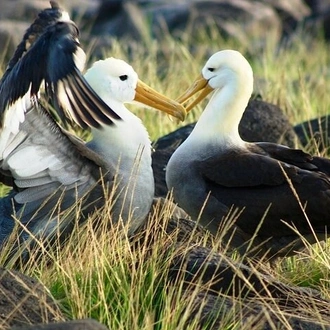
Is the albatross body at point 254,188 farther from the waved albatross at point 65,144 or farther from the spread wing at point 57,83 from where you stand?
the spread wing at point 57,83

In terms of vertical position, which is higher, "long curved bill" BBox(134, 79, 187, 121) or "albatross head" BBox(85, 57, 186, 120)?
"albatross head" BBox(85, 57, 186, 120)

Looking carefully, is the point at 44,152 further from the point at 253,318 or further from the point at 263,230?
the point at 253,318

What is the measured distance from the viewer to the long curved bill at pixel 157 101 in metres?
6.68

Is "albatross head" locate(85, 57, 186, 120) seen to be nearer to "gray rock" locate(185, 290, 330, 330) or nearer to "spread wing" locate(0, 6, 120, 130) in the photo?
"spread wing" locate(0, 6, 120, 130)

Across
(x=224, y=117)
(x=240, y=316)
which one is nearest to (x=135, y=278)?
(x=240, y=316)

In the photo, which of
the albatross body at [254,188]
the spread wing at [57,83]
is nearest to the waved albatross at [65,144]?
the spread wing at [57,83]

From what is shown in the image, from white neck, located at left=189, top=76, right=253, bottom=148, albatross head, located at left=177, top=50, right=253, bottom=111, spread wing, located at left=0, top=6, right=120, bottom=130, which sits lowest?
white neck, located at left=189, top=76, right=253, bottom=148

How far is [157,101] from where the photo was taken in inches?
264

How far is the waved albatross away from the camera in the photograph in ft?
17.1

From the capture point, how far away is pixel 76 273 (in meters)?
4.91

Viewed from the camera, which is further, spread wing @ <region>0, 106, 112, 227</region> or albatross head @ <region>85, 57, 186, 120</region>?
albatross head @ <region>85, 57, 186, 120</region>

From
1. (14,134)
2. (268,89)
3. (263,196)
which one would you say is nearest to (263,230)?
(263,196)

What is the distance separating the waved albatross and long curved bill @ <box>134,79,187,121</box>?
137mm

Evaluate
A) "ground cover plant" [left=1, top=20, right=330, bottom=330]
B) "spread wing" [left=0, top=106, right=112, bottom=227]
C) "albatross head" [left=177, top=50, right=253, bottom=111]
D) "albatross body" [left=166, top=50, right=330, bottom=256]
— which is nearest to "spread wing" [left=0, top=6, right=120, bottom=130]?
"spread wing" [left=0, top=106, right=112, bottom=227]
